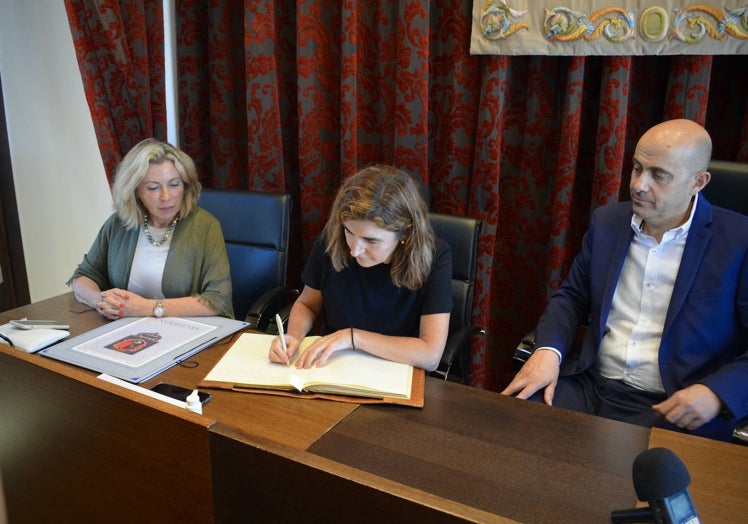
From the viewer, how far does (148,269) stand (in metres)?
1.93

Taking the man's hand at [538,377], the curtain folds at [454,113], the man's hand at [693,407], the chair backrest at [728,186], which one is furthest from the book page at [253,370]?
the chair backrest at [728,186]

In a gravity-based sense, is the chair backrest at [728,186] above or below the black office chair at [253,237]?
above

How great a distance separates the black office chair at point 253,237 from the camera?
211 cm

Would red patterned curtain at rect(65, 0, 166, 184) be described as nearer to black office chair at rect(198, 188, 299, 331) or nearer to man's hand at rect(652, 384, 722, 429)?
black office chair at rect(198, 188, 299, 331)

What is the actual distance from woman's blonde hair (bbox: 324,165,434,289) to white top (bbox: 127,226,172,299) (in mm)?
681

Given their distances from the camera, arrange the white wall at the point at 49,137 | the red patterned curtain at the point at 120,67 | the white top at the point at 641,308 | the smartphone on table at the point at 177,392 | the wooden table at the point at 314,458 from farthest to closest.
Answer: the white wall at the point at 49,137
the red patterned curtain at the point at 120,67
the white top at the point at 641,308
the smartphone on table at the point at 177,392
the wooden table at the point at 314,458

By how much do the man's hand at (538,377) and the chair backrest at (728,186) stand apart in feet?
2.13

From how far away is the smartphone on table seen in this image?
47.3 inches

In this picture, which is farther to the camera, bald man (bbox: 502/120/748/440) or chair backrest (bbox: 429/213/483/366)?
chair backrest (bbox: 429/213/483/366)

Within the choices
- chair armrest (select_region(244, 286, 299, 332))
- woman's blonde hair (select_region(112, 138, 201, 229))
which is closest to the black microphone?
chair armrest (select_region(244, 286, 299, 332))

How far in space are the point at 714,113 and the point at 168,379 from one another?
73.7 inches

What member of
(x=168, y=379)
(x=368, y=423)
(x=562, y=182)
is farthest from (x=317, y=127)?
(x=368, y=423)

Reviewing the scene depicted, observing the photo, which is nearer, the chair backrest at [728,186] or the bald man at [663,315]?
the bald man at [663,315]

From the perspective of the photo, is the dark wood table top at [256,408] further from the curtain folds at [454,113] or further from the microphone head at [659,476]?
the curtain folds at [454,113]
